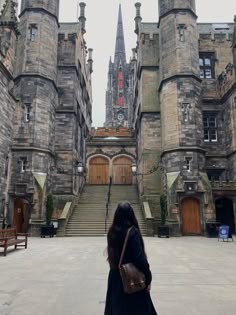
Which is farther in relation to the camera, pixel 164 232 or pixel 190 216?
pixel 190 216

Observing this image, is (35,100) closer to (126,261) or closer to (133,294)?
(126,261)

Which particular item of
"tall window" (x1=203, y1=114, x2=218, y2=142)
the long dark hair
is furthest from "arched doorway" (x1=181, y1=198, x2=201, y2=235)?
the long dark hair

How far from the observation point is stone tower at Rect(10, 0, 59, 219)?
62.4 feet

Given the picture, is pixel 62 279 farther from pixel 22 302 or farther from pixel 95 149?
pixel 95 149

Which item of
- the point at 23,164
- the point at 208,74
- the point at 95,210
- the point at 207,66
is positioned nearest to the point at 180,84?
the point at 208,74

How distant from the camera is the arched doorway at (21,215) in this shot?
1964 cm

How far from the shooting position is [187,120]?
66.3 ft

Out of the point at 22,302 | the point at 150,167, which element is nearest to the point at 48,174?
the point at 150,167

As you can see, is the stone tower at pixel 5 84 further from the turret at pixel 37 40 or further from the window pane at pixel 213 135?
the window pane at pixel 213 135

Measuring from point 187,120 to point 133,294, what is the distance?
18090 millimetres

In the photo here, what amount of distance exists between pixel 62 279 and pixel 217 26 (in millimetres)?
27672

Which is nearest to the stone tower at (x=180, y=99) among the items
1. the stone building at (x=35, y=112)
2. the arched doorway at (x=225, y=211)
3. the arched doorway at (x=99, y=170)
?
the arched doorway at (x=225, y=211)

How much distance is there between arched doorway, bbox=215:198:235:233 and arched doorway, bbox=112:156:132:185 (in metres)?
12.3

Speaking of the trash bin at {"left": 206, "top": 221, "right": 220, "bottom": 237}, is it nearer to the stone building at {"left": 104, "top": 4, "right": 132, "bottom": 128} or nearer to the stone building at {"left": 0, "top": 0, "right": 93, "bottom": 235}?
the stone building at {"left": 0, "top": 0, "right": 93, "bottom": 235}
